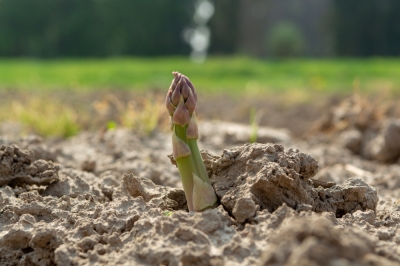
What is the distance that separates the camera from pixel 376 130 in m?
6.00

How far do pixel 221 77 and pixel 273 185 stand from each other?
1378cm

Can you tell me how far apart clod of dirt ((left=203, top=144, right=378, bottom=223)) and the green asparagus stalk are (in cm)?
9

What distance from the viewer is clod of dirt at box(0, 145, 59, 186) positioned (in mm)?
2537

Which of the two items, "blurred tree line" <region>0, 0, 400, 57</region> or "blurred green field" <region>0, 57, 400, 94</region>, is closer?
"blurred green field" <region>0, 57, 400, 94</region>

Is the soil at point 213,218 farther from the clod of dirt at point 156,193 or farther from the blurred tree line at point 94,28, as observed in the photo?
the blurred tree line at point 94,28

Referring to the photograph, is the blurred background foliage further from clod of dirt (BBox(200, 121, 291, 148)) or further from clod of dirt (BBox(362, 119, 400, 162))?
clod of dirt (BBox(362, 119, 400, 162))

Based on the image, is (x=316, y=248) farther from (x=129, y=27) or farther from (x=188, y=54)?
(x=188, y=54)

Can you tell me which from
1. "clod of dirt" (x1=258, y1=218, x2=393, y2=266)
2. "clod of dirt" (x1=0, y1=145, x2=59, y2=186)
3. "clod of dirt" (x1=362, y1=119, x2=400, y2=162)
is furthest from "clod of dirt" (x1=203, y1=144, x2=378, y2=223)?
"clod of dirt" (x1=362, y1=119, x2=400, y2=162)

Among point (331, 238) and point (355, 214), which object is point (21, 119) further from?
point (331, 238)

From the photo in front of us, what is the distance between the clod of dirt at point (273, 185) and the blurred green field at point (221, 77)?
8.38 meters

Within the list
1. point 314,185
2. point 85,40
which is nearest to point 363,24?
Answer: point 85,40

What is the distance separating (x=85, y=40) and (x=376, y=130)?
1349 inches

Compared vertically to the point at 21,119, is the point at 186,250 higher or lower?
higher

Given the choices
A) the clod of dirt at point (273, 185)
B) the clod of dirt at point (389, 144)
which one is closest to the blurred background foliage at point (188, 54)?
the clod of dirt at point (389, 144)
